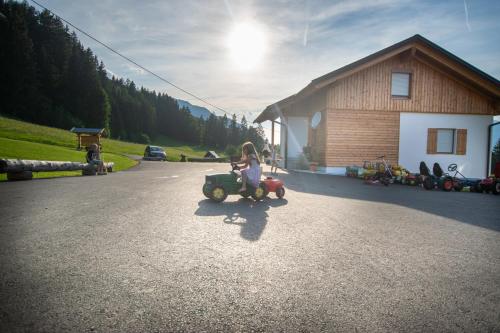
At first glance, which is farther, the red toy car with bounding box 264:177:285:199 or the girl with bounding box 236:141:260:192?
the red toy car with bounding box 264:177:285:199

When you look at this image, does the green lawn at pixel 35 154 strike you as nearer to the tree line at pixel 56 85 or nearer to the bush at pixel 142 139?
the tree line at pixel 56 85

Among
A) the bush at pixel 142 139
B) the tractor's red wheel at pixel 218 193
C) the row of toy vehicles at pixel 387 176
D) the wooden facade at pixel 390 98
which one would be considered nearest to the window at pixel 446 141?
the wooden facade at pixel 390 98

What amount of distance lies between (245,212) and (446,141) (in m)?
16.3

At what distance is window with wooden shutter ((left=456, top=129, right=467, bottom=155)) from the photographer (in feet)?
55.2

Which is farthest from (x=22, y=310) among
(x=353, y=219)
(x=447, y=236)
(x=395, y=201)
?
(x=395, y=201)

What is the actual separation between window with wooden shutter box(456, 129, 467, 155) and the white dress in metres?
15.3

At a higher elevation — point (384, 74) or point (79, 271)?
point (384, 74)

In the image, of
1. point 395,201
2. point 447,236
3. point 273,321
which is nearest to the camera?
point 273,321

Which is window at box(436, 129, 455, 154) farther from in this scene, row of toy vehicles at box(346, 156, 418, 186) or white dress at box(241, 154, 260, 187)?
white dress at box(241, 154, 260, 187)

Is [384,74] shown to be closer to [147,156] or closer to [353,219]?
[353,219]

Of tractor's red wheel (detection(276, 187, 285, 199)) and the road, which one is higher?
Answer: tractor's red wheel (detection(276, 187, 285, 199))

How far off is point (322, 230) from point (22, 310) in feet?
13.3

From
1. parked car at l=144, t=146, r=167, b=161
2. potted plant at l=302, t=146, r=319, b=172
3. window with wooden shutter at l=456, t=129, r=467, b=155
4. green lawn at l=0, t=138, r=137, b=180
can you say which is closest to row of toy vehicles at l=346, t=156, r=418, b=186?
potted plant at l=302, t=146, r=319, b=172

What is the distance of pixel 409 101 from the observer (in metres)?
16.5
